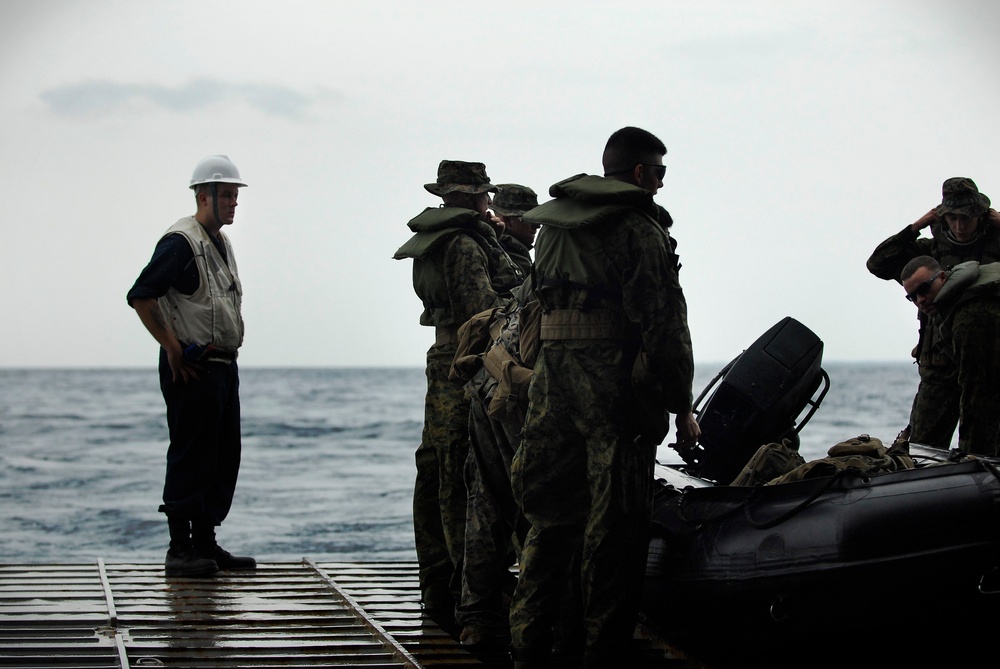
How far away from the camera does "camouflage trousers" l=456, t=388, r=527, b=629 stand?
4715 mm

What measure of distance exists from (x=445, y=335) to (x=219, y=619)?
1.56 meters

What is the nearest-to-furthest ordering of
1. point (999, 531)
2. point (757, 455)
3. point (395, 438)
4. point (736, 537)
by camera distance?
point (999, 531), point (736, 537), point (757, 455), point (395, 438)

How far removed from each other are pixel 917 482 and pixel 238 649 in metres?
2.58

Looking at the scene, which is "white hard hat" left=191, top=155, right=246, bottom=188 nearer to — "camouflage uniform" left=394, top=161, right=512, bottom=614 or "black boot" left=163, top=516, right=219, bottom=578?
"camouflage uniform" left=394, top=161, right=512, bottom=614

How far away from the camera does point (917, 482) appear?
13.5 feet

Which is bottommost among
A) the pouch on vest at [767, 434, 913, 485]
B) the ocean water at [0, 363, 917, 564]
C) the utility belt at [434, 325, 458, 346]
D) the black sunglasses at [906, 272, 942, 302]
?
the ocean water at [0, 363, 917, 564]

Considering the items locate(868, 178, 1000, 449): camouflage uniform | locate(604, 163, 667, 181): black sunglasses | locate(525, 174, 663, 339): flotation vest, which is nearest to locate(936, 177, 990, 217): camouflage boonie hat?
locate(868, 178, 1000, 449): camouflage uniform

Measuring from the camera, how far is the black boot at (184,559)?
19.8 ft

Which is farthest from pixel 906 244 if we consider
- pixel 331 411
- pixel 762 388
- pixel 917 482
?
pixel 331 411

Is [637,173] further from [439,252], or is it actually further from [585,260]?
[439,252]

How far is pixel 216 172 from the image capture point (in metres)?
6.03

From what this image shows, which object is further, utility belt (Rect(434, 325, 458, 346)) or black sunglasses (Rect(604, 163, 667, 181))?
utility belt (Rect(434, 325, 458, 346))

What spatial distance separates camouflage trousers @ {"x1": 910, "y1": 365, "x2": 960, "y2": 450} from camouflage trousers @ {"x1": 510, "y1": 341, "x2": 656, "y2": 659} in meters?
2.89

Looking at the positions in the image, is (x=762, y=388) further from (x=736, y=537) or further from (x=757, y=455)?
(x=736, y=537)
